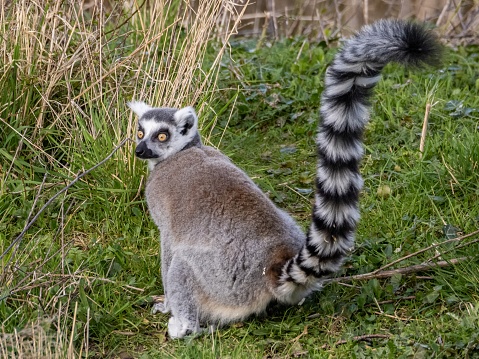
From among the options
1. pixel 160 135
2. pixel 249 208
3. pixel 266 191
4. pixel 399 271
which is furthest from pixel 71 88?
pixel 399 271

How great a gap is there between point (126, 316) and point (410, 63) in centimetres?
207

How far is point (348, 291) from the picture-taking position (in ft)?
13.7

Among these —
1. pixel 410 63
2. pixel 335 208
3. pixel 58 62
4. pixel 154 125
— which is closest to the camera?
pixel 410 63

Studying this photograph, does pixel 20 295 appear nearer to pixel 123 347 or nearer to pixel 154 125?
pixel 123 347

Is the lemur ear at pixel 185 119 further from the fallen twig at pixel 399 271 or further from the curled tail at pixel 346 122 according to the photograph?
the curled tail at pixel 346 122

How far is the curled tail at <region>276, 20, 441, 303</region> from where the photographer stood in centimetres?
312

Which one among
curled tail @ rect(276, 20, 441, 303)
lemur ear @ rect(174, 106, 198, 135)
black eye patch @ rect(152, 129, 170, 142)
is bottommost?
black eye patch @ rect(152, 129, 170, 142)

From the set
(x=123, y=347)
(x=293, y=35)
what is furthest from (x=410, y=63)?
(x=293, y=35)

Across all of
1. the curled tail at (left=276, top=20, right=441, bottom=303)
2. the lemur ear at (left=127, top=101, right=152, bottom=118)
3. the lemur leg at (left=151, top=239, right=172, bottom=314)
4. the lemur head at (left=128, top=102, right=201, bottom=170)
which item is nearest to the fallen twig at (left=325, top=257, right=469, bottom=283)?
the curled tail at (left=276, top=20, right=441, bottom=303)

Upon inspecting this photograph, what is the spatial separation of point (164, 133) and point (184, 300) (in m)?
1.10

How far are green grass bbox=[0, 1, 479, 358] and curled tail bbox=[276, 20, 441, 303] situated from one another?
0.54 m

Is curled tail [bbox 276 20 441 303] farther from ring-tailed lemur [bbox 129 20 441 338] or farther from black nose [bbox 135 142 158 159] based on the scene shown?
black nose [bbox 135 142 158 159]

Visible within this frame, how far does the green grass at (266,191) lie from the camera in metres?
3.82

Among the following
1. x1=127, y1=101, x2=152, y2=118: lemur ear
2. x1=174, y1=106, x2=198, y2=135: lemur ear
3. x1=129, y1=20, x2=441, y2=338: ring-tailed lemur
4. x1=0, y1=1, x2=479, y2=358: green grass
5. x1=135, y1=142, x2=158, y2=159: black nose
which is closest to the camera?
x1=129, y1=20, x2=441, y2=338: ring-tailed lemur
